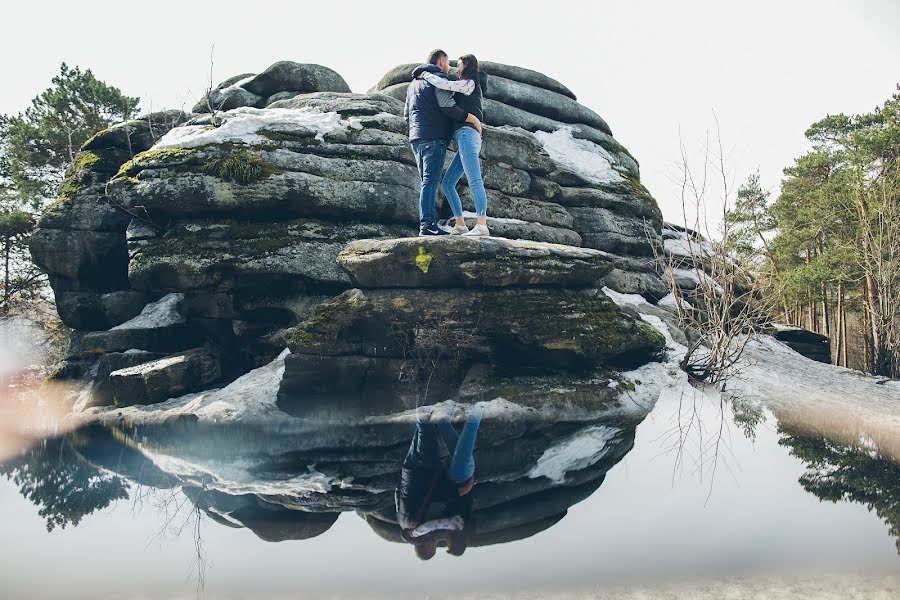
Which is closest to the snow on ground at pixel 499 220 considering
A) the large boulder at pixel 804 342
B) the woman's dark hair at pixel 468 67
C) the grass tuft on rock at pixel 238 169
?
the grass tuft on rock at pixel 238 169

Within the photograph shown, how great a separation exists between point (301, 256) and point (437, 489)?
9.10m

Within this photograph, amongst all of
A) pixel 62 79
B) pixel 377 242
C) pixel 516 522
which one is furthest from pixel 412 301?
pixel 62 79

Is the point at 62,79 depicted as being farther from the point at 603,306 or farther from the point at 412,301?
the point at 603,306

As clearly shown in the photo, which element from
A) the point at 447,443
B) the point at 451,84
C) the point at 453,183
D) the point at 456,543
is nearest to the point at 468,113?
the point at 451,84

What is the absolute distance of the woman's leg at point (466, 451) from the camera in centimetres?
659

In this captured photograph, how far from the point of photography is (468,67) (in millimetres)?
10180

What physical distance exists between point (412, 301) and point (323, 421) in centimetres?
302

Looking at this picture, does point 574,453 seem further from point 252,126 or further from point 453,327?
point 252,126

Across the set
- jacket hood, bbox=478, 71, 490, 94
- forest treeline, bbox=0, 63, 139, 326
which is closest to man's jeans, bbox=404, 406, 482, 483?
jacket hood, bbox=478, 71, 490, 94

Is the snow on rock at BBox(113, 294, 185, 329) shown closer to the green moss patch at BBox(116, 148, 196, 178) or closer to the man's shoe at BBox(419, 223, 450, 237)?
the green moss patch at BBox(116, 148, 196, 178)

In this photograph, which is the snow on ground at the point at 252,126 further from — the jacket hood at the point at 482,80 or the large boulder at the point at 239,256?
the jacket hood at the point at 482,80

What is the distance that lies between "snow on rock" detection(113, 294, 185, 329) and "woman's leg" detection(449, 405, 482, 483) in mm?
9520

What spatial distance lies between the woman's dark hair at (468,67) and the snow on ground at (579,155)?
1122 cm

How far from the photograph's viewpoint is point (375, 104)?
661 inches
